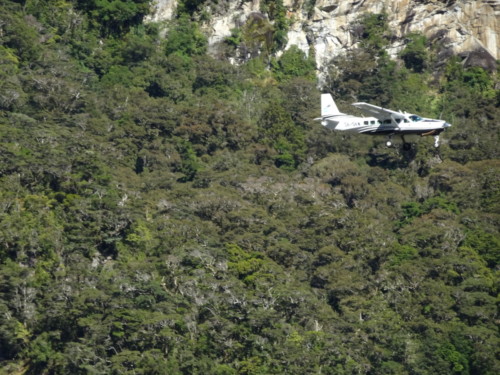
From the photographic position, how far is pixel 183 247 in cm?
6247

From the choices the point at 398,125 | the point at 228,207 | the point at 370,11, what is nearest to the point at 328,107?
the point at 398,125

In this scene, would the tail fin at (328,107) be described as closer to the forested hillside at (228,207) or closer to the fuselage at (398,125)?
the fuselage at (398,125)

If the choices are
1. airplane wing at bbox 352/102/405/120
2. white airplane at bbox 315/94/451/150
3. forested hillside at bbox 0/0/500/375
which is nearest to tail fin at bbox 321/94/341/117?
white airplane at bbox 315/94/451/150

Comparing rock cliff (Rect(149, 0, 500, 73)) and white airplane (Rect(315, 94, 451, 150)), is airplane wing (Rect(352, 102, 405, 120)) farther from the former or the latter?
rock cliff (Rect(149, 0, 500, 73))

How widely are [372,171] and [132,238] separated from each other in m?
19.6

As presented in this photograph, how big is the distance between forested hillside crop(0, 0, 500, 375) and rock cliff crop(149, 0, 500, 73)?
1153mm

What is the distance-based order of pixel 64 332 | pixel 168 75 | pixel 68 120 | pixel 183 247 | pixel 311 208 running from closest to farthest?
pixel 64 332
pixel 183 247
pixel 311 208
pixel 68 120
pixel 168 75

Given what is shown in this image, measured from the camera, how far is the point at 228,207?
225ft

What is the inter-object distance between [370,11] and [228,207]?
96.8 feet

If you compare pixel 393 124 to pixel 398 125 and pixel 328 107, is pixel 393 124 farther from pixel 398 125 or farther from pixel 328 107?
pixel 328 107

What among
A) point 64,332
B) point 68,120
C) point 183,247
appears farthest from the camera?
point 68,120

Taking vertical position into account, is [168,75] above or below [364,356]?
above

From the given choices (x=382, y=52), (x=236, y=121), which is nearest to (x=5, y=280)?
(x=236, y=121)

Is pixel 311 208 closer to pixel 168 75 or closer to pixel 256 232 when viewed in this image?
pixel 256 232
